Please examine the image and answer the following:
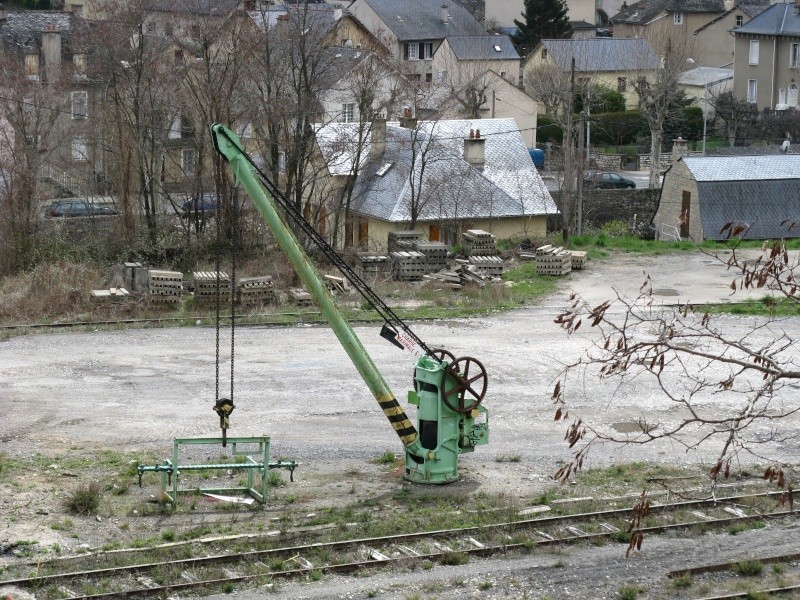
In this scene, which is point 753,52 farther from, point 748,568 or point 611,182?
point 748,568

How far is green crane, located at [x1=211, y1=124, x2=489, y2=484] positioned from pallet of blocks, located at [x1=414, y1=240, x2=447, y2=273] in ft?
45.3

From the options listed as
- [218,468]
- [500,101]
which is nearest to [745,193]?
[500,101]

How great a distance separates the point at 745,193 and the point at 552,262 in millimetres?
10198

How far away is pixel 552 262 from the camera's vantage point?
30.7m

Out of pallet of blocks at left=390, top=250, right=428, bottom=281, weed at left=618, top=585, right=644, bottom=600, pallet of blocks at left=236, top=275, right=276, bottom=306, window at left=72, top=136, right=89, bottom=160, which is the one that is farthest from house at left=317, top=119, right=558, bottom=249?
weed at left=618, top=585, right=644, bottom=600

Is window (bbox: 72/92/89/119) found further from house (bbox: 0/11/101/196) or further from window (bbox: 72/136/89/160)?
window (bbox: 72/136/89/160)

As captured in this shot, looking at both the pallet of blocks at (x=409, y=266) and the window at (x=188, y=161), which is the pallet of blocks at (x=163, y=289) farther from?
the window at (x=188, y=161)

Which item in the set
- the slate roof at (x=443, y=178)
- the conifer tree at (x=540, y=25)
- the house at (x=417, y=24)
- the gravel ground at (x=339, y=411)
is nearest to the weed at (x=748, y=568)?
the gravel ground at (x=339, y=411)

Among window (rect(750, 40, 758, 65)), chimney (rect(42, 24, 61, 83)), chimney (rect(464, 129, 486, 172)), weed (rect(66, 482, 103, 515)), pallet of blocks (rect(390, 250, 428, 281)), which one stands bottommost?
weed (rect(66, 482, 103, 515))

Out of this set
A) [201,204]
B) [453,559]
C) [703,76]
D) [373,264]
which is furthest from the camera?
[703,76]

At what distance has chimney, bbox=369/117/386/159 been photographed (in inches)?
1447

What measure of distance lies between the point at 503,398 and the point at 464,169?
56.9 ft

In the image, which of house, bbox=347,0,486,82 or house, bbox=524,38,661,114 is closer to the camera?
house, bbox=524,38,661,114

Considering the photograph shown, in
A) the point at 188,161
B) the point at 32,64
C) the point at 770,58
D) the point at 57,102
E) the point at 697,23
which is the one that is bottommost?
the point at 188,161
